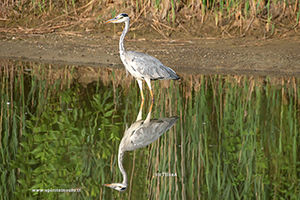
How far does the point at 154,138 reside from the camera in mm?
5699

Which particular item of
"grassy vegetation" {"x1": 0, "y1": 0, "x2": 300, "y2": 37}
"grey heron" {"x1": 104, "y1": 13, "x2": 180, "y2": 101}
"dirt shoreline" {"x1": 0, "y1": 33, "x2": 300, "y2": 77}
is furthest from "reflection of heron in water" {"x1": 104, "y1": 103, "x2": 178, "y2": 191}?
"grassy vegetation" {"x1": 0, "y1": 0, "x2": 300, "y2": 37}

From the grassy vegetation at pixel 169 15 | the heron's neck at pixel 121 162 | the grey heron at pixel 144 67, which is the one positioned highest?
the grassy vegetation at pixel 169 15

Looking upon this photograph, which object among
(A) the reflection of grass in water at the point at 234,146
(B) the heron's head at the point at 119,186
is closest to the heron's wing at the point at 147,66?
(A) the reflection of grass in water at the point at 234,146

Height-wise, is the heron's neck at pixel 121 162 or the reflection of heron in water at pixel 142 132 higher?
the reflection of heron in water at pixel 142 132

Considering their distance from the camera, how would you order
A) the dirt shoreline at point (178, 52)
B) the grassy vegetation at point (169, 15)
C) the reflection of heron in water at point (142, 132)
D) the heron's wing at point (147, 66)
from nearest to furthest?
1. the reflection of heron in water at point (142, 132)
2. the heron's wing at point (147, 66)
3. the dirt shoreline at point (178, 52)
4. the grassy vegetation at point (169, 15)

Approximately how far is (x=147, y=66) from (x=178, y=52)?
3.67m

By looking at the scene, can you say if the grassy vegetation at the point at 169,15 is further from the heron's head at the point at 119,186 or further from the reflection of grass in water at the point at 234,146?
the heron's head at the point at 119,186

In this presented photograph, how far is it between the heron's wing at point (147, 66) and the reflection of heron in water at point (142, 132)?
85cm

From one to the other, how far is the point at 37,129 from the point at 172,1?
7194 millimetres

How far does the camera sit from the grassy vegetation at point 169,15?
12.0 m

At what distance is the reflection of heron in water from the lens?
210 inches

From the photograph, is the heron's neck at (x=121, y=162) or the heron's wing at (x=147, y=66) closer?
the heron's neck at (x=121, y=162)

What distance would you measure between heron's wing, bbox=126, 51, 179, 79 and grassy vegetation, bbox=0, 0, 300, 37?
4.90 m

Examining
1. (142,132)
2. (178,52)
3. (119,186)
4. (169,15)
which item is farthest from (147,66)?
(169,15)
